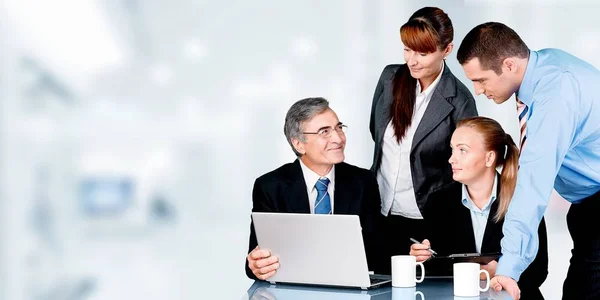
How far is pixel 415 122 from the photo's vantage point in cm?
382

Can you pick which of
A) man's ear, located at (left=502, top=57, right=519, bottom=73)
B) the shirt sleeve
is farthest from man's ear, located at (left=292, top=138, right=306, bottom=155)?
the shirt sleeve

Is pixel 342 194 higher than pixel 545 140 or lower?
lower

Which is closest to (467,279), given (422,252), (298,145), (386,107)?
(422,252)

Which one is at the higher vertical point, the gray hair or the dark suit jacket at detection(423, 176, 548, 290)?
the gray hair

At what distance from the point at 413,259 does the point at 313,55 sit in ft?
9.13

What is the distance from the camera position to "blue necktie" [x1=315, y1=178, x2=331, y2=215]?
3480 millimetres

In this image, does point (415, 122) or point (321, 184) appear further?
point (415, 122)

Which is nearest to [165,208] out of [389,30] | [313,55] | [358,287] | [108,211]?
[108,211]

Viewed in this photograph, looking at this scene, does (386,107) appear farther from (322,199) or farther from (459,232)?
(459,232)

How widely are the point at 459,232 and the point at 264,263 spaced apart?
77 centimetres

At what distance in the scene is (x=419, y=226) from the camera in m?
3.71

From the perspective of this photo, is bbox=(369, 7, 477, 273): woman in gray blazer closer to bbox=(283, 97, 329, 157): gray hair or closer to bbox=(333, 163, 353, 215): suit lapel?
bbox=(333, 163, 353, 215): suit lapel

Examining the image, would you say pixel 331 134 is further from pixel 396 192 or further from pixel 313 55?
pixel 313 55

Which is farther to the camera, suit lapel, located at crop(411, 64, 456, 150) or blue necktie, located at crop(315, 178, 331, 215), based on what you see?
suit lapel, located at crop(411, 64, 456, 150)
